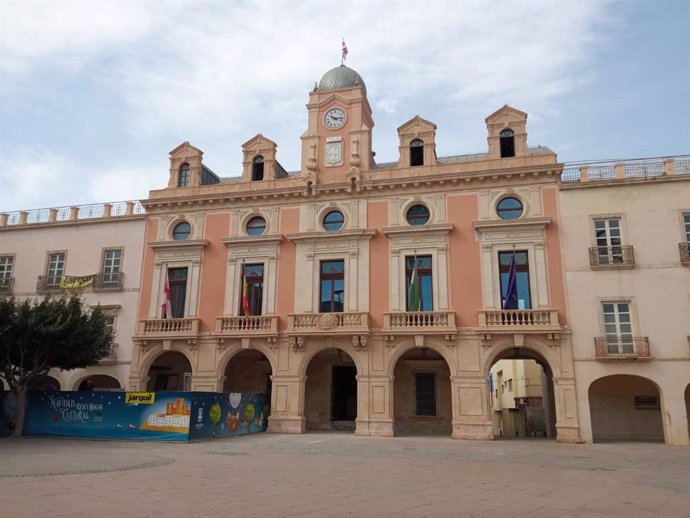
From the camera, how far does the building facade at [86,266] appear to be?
30.6 m

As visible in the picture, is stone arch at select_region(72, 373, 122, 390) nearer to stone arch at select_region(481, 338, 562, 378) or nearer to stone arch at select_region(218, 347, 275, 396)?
stone arch at select_region(218, 347, 275, 396)

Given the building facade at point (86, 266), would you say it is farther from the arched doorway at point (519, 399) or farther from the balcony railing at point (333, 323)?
the arched doorway at point (519, 399)

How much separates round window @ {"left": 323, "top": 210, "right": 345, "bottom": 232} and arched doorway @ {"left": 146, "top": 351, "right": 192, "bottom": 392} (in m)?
10.7

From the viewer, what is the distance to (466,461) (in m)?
16.8

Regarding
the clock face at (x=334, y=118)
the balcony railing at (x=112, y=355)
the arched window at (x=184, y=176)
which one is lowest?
the balcony railing at (x=112, y=355)

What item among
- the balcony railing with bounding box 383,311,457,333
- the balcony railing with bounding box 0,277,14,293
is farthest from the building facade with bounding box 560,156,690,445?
the balcony railing with bounding box 0,277,14,293

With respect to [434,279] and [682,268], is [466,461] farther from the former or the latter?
[682,268]

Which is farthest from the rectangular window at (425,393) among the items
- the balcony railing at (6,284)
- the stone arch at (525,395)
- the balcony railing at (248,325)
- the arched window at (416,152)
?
the balcony railing at (6,284)

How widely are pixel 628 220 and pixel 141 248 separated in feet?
79.5

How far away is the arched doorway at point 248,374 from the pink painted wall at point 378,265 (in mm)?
7232

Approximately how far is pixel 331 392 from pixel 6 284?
63.2 feet

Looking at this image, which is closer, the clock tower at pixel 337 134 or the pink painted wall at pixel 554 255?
the pink painted wall at pixel 554 255

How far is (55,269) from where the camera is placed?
1292 inches

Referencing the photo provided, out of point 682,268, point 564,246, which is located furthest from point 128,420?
point 682,268
